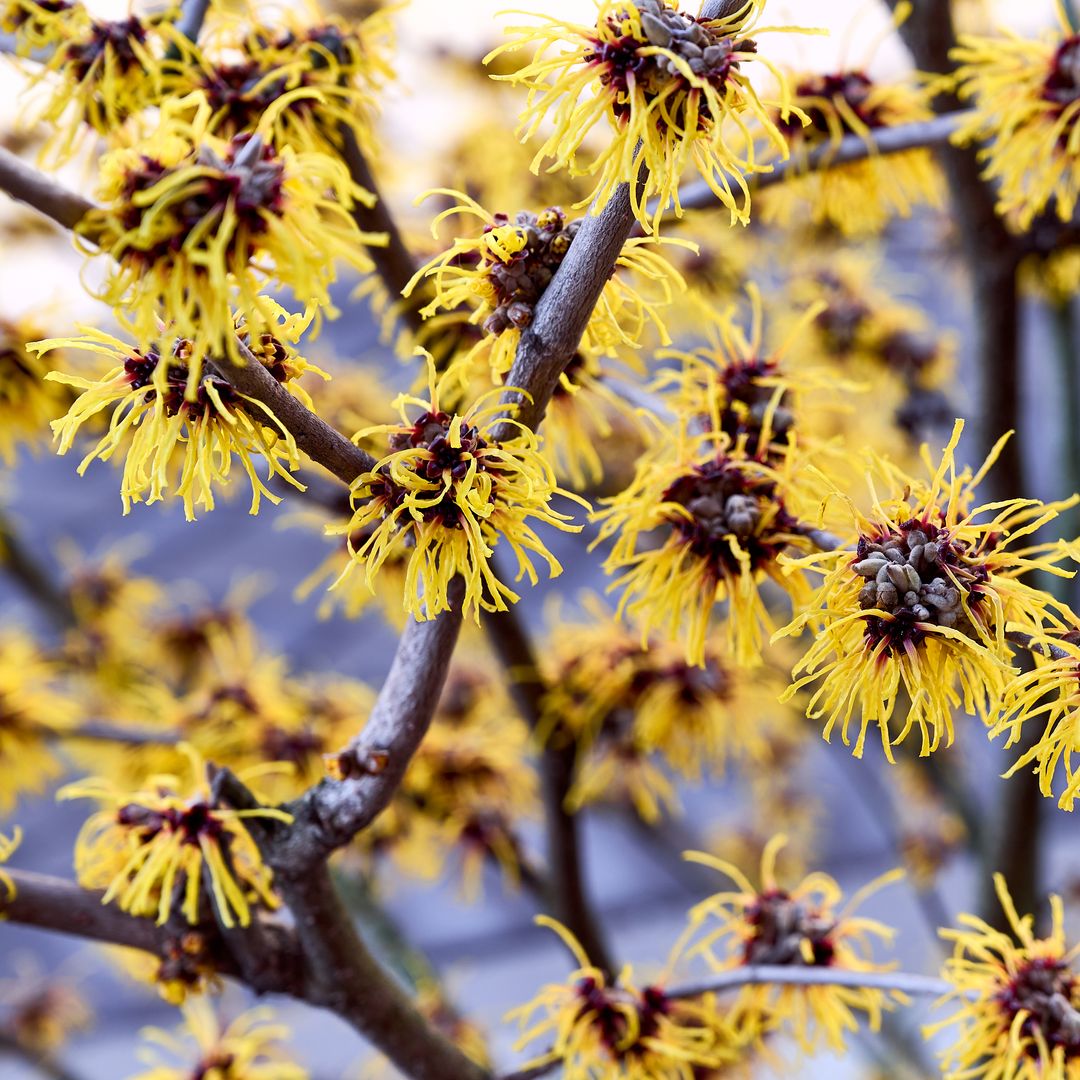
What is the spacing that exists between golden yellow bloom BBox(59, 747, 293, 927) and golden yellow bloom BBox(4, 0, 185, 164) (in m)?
0.26

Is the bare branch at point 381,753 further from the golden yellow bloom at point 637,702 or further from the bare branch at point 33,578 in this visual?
the bare branch at point 33,578

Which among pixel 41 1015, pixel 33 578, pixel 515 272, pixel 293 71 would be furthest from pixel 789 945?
pixel 41 1015

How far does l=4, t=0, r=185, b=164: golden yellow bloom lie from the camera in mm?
433

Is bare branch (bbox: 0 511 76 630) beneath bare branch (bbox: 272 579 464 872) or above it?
above

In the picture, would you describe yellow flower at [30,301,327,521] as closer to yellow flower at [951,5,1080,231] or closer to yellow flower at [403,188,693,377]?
yellow flower at [403,188,693,377]

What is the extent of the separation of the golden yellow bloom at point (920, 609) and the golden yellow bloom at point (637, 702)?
0.24m

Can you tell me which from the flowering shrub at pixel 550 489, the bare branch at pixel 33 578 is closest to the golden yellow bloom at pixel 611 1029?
the flowering shrub at pixel 550 489

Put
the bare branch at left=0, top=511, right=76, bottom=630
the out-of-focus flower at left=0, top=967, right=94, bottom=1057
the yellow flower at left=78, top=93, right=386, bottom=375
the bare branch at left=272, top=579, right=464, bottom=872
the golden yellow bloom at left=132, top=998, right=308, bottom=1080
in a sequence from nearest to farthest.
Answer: the yellow flower at left=78, top=93, right=386, bottom=375 → the bare branch at left=272, top=579, right=464, bottom=872 → the golden yellow bloom at left=132, top=998, right=308, bottom=1080 → the bare branch at left=0, top=511, right=76, bottom=630 → the out-of-focus flower at left=0, top=967, right=94, bottom=1057

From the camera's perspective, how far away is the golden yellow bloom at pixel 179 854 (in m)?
0.42

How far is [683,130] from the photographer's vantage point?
0.33 meters

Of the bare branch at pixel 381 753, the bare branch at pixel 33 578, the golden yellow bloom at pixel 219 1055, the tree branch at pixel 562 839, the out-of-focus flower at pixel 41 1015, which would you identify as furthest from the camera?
the out-of-focus flower at pixel 41 1015

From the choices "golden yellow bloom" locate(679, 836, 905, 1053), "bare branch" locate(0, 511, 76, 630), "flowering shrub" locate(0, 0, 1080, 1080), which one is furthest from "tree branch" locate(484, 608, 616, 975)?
"bare branch" locate(0, 511, 76, 630)

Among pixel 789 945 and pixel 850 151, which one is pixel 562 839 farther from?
pixel 850 151

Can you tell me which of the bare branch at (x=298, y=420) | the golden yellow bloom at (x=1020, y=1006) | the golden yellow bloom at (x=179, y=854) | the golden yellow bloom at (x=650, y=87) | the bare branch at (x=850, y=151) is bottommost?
the golden yellow bloom at (x=1020, y=1006)
